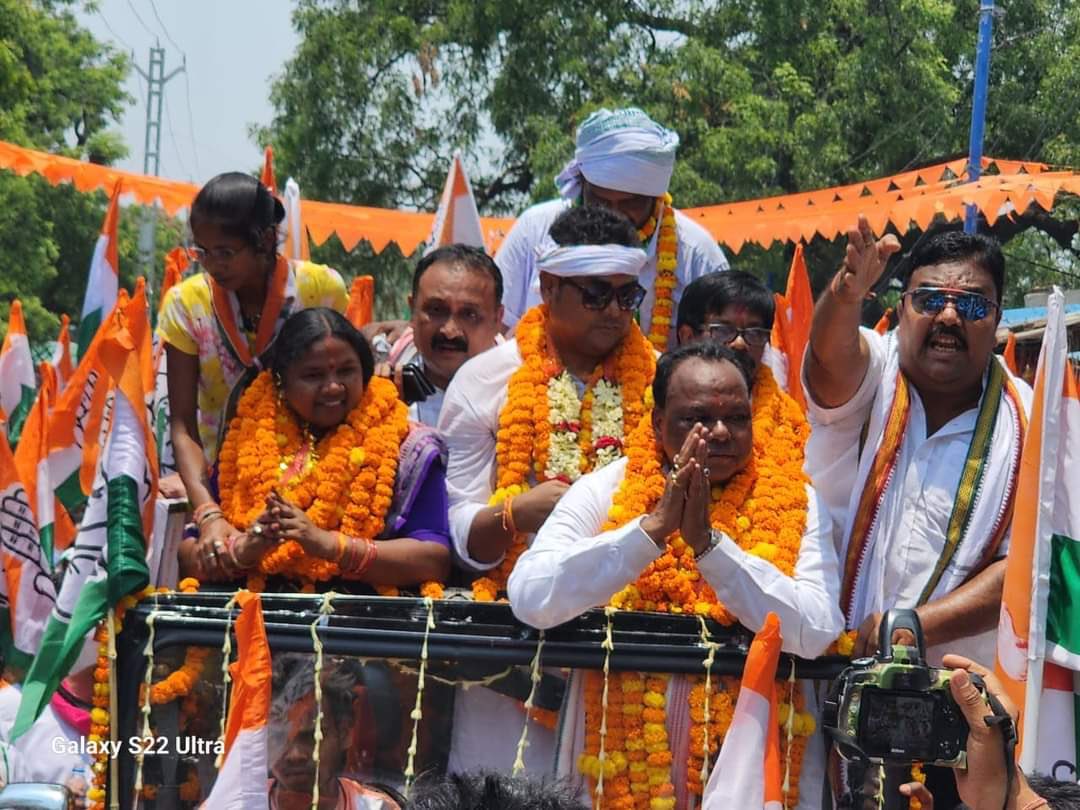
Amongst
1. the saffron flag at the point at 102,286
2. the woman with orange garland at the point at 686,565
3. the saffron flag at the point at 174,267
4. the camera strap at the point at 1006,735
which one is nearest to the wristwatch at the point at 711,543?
the woman with orange garland at the point at 686,565

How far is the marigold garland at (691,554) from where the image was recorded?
278 centimetres

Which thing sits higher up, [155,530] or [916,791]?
[155,530]

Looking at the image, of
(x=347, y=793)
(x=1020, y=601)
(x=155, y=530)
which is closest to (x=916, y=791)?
(x=1020, y=601)

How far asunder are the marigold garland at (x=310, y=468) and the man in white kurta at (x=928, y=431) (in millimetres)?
976

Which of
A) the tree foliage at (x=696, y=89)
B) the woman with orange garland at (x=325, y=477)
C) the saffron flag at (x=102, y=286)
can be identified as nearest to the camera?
the woman with orange garland at (x=325, y=477)

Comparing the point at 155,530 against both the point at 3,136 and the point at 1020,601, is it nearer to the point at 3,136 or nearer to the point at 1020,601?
the point at 1020,601

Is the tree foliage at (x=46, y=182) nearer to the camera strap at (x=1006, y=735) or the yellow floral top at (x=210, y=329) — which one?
the yellow floral top at (x=210, y=329)

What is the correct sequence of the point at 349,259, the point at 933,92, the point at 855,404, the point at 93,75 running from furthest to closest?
1. the point at 93,75
2. the point at 349,259
3. the point at 933,92
4. the point at 855,404

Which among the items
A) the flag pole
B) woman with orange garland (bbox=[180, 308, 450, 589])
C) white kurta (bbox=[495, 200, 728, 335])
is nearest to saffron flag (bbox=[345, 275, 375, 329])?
white kurta (bbox=[495, 200, 728, 335])

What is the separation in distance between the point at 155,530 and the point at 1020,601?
191cm

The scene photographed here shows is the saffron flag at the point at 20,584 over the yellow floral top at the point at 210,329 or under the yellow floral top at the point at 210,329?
under

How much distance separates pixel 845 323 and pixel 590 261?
67 cm

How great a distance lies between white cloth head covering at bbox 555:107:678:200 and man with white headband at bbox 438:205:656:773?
1.90 feet

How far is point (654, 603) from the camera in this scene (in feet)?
9.69
